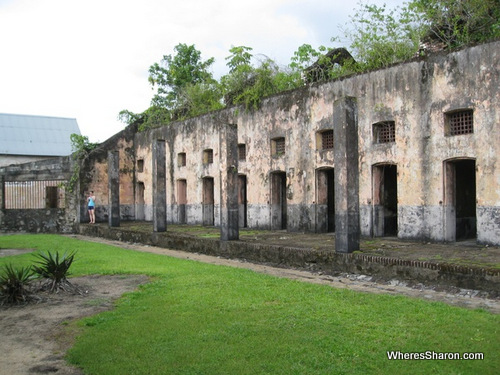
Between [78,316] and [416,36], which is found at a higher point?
[416,36]

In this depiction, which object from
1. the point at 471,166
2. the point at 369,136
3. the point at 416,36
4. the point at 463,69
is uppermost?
the point at 416,36

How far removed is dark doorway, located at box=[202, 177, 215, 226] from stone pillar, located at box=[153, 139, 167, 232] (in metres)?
4.91

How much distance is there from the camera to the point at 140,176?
26.2 m

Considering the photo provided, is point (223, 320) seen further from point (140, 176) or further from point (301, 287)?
point (140, 176)

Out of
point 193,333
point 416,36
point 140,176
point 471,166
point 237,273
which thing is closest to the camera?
point 193,333

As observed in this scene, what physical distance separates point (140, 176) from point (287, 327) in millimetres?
21706

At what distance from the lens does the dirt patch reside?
4754mm

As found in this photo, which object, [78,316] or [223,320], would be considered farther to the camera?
[78,316]

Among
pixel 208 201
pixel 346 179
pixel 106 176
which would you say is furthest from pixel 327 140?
pixel 106 176

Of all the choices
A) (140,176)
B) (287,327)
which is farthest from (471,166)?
(140,176)

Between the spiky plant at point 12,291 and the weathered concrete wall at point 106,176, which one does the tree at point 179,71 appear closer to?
the weathered concrete wall at point 106,176

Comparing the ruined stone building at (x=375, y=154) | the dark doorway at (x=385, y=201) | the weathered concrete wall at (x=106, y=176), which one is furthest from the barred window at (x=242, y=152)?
the weathered concrete wall at (x=106, y=176)

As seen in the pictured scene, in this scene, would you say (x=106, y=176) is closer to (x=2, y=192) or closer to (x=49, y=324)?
(x=2, y=192)

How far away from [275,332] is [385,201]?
33.5 ft
